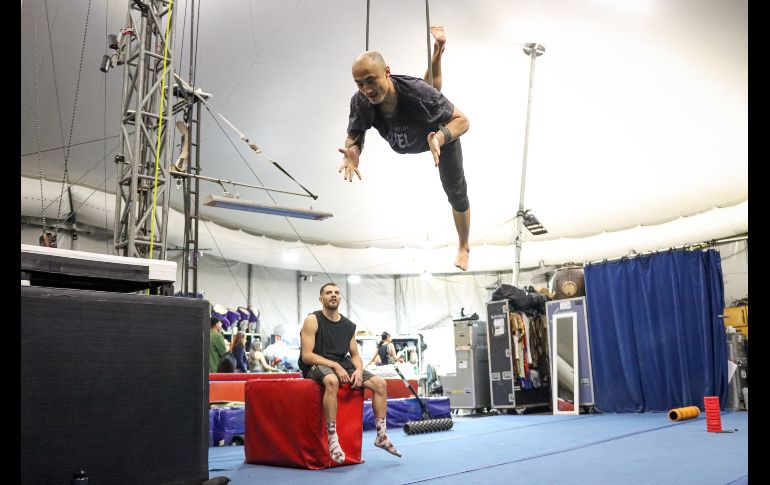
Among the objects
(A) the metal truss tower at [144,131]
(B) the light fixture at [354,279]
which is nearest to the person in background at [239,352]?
(A) the metal truss tower at [144,131]

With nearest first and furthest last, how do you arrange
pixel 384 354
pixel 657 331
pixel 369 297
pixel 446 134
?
pixel 446 134, pixel 657 331, pixel 384 354, pixel 369 297

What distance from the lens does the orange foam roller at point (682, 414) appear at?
662 cm

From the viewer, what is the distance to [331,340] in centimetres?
503

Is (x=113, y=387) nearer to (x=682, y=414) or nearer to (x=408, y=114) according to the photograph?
(x=408, y=114)

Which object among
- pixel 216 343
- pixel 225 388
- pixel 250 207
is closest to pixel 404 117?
pixel 225 388

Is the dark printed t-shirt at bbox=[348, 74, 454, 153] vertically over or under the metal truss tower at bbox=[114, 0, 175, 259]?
under

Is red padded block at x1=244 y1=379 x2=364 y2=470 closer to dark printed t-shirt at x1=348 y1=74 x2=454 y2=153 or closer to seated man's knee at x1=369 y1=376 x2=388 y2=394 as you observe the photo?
seated man's knee at x1=369 y1=376 x2=388 y2=394

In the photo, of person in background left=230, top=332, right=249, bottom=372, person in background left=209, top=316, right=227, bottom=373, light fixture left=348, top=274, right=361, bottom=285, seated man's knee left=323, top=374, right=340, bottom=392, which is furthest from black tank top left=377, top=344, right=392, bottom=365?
seated man's knee left=323, top=374, right=340, bottom=392

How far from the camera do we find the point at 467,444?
5.74m

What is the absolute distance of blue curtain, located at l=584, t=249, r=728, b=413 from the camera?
8.04 meters

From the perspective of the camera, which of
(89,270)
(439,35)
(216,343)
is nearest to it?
(89,270)

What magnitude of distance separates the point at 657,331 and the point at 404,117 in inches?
266
